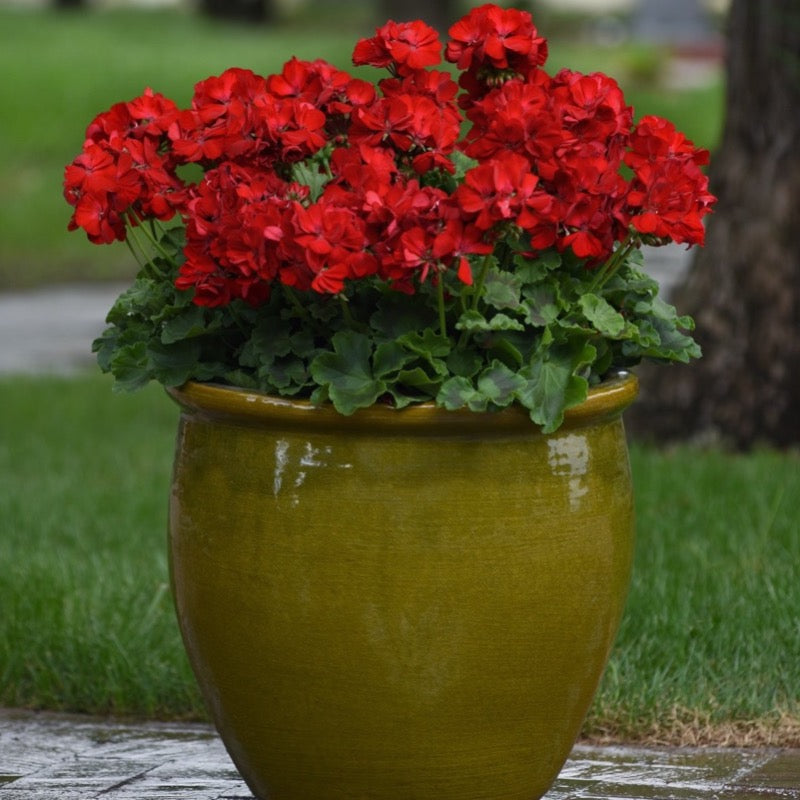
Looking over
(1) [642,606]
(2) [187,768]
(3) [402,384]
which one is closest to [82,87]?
(1) [642,606]

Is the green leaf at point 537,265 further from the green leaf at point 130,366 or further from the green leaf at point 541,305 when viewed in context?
the green leaf at point 130,366

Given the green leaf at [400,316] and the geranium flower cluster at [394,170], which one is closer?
the geranium flower cluster at [394,170]

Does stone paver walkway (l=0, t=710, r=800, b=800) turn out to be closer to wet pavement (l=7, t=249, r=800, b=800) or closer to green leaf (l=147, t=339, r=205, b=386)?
wet pavement (l=7, t=249, r=800, b=800)

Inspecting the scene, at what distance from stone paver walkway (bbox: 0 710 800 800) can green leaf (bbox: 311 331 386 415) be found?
1.01 m

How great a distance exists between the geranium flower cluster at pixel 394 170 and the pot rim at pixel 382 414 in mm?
181

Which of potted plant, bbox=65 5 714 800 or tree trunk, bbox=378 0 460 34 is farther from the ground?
tree trunk, bbox=378 0 460 34

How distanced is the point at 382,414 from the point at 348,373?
0.31 ft

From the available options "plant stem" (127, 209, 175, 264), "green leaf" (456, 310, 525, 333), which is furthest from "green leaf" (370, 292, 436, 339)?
"plant stem" (127, 209, 175, 264)

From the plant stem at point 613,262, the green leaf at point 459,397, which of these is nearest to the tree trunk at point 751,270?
the plant stem at point 613,262

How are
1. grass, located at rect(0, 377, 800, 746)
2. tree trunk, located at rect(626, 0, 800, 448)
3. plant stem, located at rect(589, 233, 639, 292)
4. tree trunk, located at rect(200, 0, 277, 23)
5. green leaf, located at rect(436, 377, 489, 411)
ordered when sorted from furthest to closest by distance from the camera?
1. tree trunk, located at rect(200, 0, 277, 23)
2. tree trunk, located at rect(626, 0, 800, 448)
3. grass, located at rect(0, 377, 800, 746)
4. plant stem, located at rect(589, 233, 639, 292)
5. green leaf, located at rect(436, 377, 489, 411)

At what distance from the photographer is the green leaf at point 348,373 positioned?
277 cm

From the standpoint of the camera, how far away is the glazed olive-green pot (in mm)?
2834

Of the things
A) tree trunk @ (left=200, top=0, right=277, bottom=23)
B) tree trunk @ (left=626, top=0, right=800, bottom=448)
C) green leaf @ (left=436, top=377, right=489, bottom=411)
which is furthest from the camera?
tree trunk @ (left=200, top=0, right=277, bottom=23)

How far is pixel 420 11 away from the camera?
24.1 m
